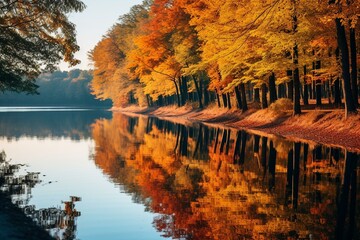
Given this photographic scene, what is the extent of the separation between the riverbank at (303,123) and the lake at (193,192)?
5.18 feet

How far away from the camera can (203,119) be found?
47.4 metres

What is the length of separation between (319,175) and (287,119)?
1705 cm

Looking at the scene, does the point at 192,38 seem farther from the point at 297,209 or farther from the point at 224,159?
the point at 297,209

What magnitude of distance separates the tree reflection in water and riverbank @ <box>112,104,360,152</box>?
13408 mm

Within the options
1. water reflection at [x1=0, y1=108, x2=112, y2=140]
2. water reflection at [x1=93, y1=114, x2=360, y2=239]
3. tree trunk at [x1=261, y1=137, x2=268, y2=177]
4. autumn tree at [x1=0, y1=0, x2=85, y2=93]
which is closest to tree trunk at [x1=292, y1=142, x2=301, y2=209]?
water reflection at [x1=93, y1=114, x2=360, y2=239]

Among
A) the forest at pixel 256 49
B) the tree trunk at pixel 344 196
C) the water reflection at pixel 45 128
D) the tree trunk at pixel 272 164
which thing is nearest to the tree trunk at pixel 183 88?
the forest at pixel 256 49

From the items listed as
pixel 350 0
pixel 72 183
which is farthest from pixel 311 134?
pixel 72 183

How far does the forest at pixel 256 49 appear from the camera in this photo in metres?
23.8

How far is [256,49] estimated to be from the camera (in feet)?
100

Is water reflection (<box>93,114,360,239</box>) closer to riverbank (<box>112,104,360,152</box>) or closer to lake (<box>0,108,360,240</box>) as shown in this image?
lake (<box>0,108,360,240</box>)

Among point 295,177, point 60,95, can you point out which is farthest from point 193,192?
point 60,95

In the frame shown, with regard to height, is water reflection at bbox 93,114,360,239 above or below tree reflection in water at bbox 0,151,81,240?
above

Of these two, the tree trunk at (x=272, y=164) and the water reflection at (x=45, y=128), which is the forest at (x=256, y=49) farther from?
the water reflection at (x=45, y=128)

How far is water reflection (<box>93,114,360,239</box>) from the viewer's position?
8562 mm
